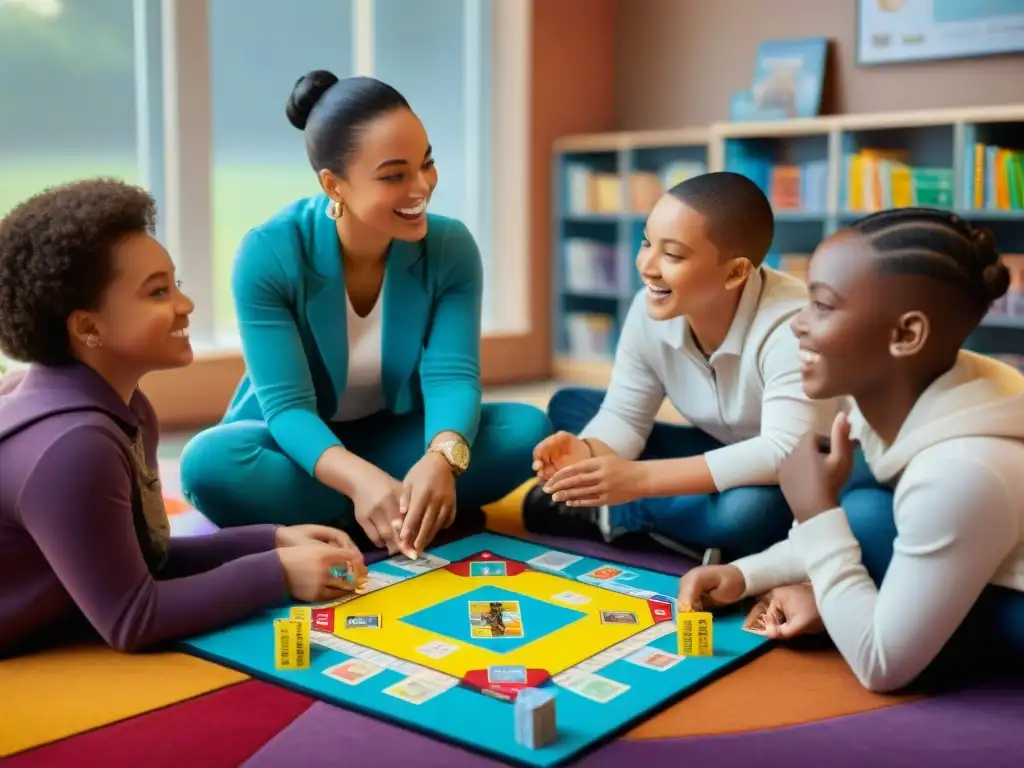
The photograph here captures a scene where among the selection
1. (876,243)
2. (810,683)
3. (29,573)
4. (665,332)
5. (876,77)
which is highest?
(876,77)

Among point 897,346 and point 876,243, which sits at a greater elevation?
point 876,243

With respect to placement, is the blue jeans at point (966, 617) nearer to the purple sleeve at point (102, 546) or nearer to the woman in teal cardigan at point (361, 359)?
the woman in teal cardigan at point (361, 359)

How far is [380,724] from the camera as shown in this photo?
1464 mm

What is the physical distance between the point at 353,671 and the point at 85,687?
1.19 ft

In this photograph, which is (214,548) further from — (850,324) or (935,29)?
(935,29)

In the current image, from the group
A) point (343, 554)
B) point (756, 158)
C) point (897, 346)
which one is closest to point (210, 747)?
point (343, 554)

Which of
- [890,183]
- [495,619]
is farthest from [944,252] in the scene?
[890,183]

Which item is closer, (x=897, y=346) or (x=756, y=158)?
(x=897, y=346)

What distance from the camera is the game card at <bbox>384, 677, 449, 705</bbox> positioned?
152 cm

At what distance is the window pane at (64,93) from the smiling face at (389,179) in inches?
78.7

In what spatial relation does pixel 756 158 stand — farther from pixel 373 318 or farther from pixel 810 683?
pixel 810 683

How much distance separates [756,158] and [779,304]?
2758 mm

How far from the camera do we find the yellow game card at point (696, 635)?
168 cm

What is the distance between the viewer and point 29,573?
1630 mm
